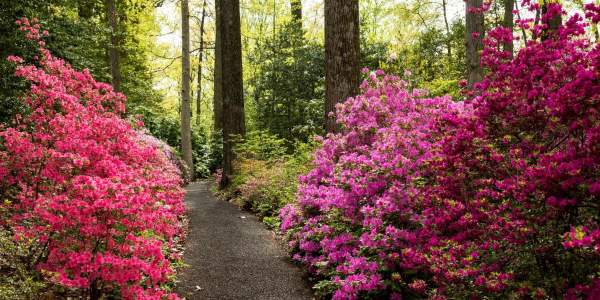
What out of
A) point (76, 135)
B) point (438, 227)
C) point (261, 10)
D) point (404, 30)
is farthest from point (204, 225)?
point (404, 30)

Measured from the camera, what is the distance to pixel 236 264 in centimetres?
558

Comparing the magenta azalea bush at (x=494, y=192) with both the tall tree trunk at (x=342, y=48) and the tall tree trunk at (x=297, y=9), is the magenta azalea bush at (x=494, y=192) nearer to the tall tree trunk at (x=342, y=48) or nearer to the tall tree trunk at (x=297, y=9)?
the tall tree trunk at (x=342, y=48)

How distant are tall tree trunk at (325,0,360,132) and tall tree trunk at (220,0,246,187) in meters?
5.18

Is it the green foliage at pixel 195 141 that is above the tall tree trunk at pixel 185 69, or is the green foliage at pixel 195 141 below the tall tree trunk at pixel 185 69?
below

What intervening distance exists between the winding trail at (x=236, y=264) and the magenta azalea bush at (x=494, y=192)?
1.92ft

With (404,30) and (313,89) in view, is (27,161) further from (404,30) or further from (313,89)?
(404,30)

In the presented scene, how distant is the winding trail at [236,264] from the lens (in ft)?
15.3

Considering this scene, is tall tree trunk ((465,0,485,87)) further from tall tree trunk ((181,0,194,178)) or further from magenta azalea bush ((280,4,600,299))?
tall tree trunk ((181,0,194,178))

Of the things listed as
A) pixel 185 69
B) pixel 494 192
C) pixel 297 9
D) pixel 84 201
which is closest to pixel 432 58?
pixel 297 9

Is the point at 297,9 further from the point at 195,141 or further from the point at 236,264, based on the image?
the point at 236,264

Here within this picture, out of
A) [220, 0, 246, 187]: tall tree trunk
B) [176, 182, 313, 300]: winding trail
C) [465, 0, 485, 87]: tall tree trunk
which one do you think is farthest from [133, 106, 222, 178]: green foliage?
[465, 0, 485, 87]: tall tree trunk

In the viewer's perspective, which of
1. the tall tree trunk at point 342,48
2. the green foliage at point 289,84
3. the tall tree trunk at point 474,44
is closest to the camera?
the tall tree trunk at point 342,48

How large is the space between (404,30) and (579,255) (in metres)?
23.4

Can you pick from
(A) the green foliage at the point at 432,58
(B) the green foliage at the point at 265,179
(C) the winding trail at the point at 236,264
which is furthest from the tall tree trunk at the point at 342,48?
(A) the green foliage at the point at 432,58
